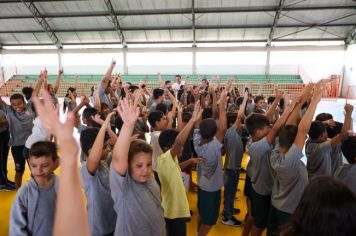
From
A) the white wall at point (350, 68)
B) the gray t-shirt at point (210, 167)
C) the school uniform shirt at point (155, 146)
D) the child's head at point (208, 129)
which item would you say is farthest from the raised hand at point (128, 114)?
the white wall at point (350, 68)

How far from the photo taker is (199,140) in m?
2.98

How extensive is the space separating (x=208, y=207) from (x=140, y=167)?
1.32m

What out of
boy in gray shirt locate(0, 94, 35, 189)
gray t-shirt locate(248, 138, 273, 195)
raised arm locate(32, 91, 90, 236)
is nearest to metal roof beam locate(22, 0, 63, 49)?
boy in gray shirt locate(0, 94, 35, 189)

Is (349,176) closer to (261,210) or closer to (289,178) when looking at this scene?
(289,178)

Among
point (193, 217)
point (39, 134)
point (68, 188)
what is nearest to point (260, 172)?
point (193, 217)

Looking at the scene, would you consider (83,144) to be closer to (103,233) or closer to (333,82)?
(103,233)

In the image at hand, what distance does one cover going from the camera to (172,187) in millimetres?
2354

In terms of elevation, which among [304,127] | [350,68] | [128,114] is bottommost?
Result: [304,127]

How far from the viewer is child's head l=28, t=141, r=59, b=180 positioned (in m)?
1.90

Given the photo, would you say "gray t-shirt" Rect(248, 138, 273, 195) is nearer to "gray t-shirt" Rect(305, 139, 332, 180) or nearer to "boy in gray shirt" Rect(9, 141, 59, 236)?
"gray t-shirt" Rect(305, 139, 332, 180)

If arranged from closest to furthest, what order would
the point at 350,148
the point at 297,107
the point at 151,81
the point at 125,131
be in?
1. the point at 125,131
2. the point at 350,148
3. the point at 297,107
4. the point at 151,81

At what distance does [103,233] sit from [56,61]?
20.3 m

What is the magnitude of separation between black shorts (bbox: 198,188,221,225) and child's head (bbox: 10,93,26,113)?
9.92 ft

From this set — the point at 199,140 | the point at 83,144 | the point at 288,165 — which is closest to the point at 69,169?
the point at 83,144
